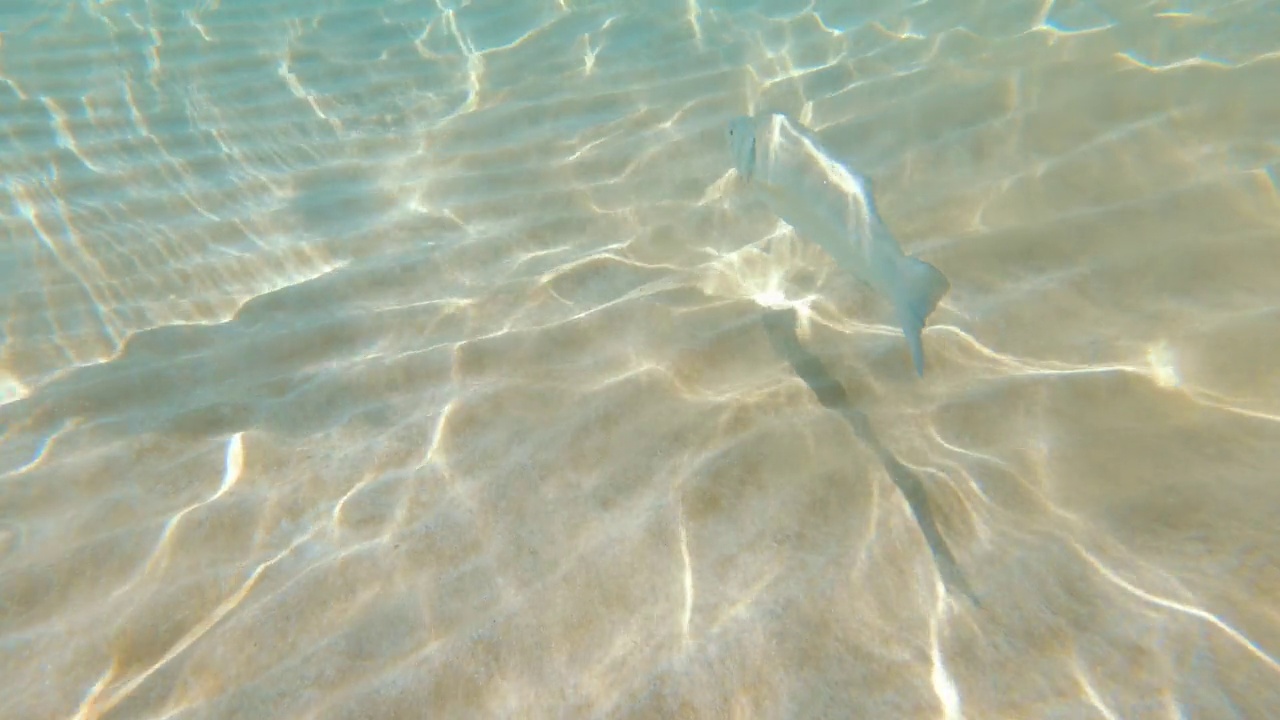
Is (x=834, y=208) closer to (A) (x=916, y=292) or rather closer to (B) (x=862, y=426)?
(A) (x=916, y=292)

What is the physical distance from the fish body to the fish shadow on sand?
1.50ft

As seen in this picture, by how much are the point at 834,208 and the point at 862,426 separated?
0.92 m

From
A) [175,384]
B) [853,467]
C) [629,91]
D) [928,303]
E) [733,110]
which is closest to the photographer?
[928,303]

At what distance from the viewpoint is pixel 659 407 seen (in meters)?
3.12

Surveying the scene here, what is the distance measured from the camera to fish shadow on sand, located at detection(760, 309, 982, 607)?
2.42 metres

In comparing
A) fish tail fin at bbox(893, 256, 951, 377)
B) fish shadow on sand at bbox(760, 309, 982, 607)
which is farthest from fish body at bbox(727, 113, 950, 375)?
fish shadow on sand at bbox(760, 309, 982, 607)

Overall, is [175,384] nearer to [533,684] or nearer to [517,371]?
[517,371]

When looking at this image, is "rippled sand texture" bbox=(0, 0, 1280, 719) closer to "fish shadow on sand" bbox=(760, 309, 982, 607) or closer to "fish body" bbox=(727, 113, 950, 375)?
"fish shadow on sand" bbox=(760, 309, 982, 607)

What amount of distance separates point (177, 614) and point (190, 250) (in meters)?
2.98

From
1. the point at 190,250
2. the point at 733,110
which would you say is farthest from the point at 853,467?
the point at 190,250

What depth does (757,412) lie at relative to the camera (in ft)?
10.0

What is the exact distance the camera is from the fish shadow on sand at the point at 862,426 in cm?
242

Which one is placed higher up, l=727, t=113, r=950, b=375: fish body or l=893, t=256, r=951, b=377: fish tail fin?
l=727, t=113, r=950, b=375: fish body

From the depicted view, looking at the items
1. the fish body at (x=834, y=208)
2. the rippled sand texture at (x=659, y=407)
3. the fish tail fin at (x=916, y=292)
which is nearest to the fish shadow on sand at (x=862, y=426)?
the rippled sand texture at (x=659, y=407)
